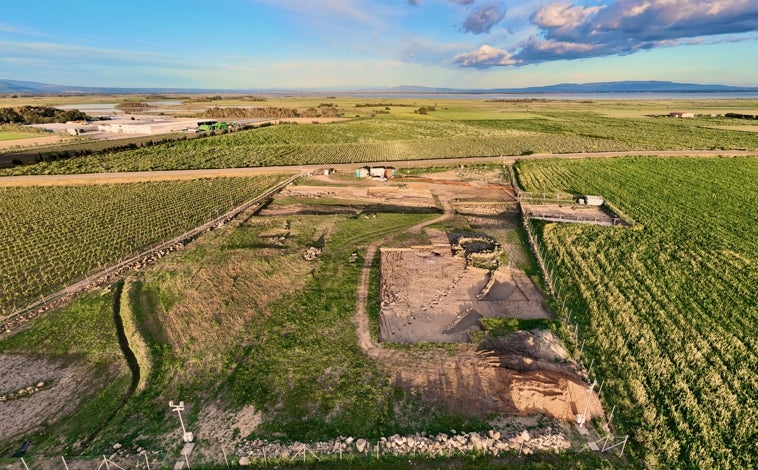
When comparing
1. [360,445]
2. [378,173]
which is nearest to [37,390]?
[360,445]

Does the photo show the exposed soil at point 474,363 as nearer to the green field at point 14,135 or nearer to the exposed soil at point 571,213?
the exposed soil at point 571,213

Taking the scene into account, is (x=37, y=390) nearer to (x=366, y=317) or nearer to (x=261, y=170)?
(x=366, y=317)

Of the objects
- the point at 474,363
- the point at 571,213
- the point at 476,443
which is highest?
the point at 571,213

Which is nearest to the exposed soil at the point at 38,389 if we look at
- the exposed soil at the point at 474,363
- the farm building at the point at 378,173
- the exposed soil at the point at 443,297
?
the exposed soil at the point at 474,363

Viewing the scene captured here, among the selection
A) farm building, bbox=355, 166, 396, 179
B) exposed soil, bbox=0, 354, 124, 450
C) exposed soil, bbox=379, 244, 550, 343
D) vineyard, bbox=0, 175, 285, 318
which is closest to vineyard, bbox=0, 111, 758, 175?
vineyard, bbox=0, 175, 285, 318

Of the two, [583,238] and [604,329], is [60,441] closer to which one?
[604,329]
